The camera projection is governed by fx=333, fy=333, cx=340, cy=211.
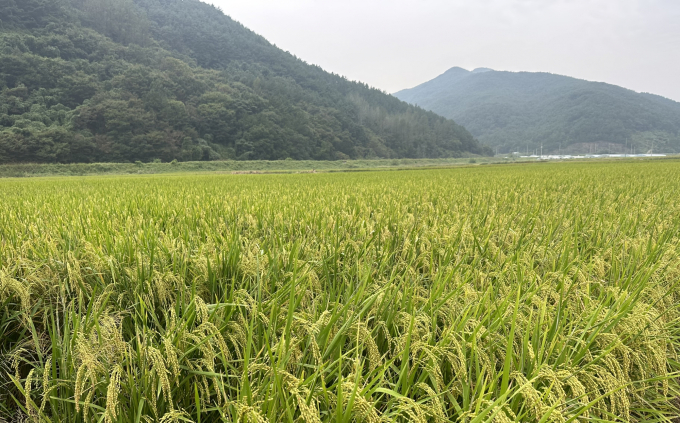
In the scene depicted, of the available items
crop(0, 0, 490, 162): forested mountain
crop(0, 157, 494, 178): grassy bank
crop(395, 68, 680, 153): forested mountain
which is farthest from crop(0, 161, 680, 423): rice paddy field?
crop(395, 68, 680, 153): forested mountain

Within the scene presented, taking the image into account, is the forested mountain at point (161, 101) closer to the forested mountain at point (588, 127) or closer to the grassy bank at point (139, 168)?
the grassy bank at point (139, 168)

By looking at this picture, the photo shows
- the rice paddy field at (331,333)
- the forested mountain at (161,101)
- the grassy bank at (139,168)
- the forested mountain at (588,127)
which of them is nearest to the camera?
the rice paddy field at (331,333)

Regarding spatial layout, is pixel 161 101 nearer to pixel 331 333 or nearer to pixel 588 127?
pixel 331 333

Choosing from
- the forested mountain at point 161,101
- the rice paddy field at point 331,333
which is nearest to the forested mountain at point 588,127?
the forested mountain at point 161,101

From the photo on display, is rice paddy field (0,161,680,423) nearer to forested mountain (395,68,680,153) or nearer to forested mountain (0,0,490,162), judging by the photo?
forested mountain (0,0,490,162)

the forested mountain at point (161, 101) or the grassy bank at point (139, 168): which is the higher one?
the forested mountain at point (161, 101)

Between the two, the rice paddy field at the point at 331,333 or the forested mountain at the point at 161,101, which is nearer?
the rice paddy field at the point at 331,333

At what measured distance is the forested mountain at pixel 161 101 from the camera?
49000 mm

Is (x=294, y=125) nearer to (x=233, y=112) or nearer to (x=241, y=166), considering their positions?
(x=233, y=112)

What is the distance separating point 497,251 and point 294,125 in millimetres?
71914

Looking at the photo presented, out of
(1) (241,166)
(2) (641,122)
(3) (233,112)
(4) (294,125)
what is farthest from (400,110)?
(2) (641,122)

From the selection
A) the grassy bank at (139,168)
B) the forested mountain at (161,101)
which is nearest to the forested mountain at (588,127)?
the forested mountain at (161,101)

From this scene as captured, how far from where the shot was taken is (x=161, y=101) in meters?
57.1

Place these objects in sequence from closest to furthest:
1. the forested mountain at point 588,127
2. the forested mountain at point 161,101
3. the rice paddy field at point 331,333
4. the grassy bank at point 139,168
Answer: the rice paddy field at point 331,333
the grassy bank at point 139,168
the forested mountain at point 161,101
the forested mountain at point 588,127
